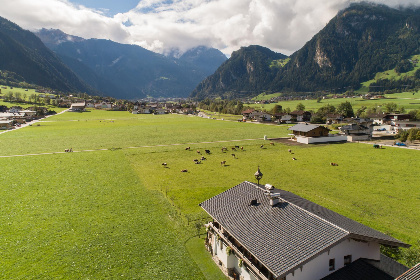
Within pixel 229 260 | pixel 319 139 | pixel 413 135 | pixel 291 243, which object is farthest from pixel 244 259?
pixel 413 135

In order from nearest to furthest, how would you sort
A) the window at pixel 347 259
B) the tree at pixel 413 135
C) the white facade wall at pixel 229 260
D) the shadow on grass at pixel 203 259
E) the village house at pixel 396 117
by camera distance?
the window at pixel 347 259 → the white facade wall at pixel 229 260 → the shadow on grass at pixel 203 259 → the tree at pixel 413 135 → the village house at pixel 396 117

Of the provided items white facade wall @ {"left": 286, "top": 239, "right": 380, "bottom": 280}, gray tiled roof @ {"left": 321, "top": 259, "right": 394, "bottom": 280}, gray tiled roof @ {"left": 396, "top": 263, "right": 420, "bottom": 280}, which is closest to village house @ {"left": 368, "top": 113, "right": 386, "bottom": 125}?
white facade wall @ {"left": 286, "top": 239, "right": 380, "bottom": 280}

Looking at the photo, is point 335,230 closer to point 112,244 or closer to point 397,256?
point 397,256

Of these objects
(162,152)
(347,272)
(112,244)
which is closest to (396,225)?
(347,272)

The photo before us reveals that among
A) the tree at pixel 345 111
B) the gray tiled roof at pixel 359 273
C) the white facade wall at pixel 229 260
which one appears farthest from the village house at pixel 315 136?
the tree at pixel 345 111

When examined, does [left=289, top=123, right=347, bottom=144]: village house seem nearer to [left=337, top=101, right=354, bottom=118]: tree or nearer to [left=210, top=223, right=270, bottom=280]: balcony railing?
[left=210, top=223, right=270, bottom=280]: balcony railing

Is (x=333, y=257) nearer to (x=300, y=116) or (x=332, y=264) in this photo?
(x=332, y=264)

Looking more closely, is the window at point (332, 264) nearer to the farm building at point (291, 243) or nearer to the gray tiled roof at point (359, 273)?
the farm building at point (291, 243)

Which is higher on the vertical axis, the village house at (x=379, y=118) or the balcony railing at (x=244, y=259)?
the village house at (x=379, y=118)
